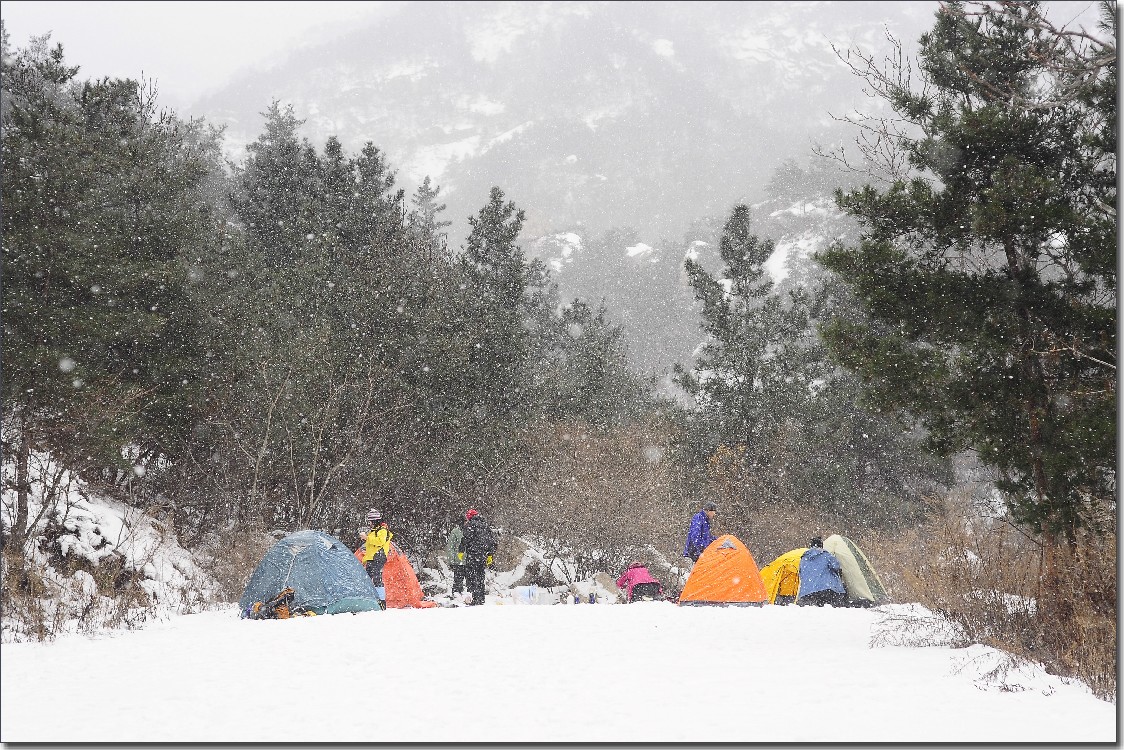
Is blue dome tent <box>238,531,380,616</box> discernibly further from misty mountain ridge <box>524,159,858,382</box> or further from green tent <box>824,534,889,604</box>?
misty mountain ridge <box>524,159,858,382</box>

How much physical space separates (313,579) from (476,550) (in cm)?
344

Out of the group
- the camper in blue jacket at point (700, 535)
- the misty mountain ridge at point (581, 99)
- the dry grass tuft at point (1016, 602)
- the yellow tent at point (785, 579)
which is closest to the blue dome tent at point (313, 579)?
the camper in blue jacket at point (700, 535)

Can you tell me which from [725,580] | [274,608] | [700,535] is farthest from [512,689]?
[700,535]

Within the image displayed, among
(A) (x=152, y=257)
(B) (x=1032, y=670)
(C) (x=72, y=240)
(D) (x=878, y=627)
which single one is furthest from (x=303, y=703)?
(A) (x=152, y=257)

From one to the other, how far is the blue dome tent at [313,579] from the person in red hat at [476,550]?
2.49 meters

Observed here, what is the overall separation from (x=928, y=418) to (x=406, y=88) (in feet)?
390

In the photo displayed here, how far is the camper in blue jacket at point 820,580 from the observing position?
50.1ft

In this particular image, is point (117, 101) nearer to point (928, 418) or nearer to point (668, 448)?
point (668, 448)

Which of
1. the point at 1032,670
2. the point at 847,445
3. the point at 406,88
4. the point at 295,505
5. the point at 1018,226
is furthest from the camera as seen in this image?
the point at 406,88

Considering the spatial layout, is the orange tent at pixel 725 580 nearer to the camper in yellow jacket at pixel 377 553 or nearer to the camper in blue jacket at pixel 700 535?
the camper in blue jacket at pixel 700 535

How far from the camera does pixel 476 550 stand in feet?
51.9

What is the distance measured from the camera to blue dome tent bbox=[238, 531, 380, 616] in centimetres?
1302

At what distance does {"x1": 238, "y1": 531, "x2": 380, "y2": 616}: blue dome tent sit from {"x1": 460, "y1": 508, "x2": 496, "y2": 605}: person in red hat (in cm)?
249

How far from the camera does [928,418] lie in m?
10.4
